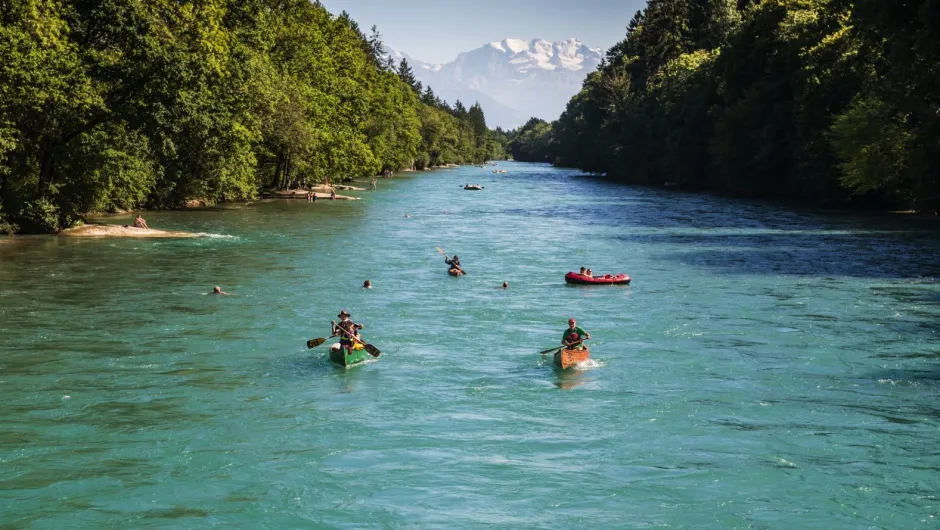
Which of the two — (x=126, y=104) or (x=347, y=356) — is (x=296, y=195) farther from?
(x=347, y=356)

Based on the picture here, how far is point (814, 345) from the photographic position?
33.0 metres

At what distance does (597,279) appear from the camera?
46.3m

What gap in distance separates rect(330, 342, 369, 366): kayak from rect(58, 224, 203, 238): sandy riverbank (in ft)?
112

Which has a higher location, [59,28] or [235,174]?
[59,28]

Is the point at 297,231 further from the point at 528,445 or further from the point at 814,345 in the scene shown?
the point at 528,445

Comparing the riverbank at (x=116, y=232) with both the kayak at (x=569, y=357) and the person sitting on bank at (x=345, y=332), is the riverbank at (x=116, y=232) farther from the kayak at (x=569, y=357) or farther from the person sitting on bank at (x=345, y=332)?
the kayak at (x=569, y=357)

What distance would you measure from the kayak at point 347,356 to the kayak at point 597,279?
18056 millimetres

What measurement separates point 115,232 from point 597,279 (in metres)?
32.4

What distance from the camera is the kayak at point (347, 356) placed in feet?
98.8

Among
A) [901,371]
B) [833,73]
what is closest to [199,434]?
[901,371]

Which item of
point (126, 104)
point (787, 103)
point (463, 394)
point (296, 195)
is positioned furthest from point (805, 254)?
point (296, 195)

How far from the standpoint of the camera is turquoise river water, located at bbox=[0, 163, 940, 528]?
1969 cm

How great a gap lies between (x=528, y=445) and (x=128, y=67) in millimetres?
44395

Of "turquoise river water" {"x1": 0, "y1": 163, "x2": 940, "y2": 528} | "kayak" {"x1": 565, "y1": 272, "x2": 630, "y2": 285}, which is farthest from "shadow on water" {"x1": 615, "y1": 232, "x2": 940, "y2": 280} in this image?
"kayak" {"x1": 565, "y1": 272, "x2": 630, "y2": 285}
